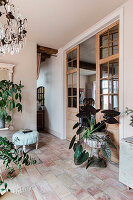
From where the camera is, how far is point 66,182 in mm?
1904

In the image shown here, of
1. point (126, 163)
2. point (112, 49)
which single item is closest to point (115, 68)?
point (112, 49)

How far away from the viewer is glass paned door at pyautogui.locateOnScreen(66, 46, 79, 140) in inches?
143

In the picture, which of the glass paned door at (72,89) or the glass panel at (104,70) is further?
the glass paned door at (72,89)

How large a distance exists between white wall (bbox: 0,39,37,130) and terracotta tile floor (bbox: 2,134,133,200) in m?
1.32

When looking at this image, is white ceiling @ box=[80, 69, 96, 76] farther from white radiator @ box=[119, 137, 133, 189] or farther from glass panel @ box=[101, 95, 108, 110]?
white radiator @ box=[119, 137, 133, 189]

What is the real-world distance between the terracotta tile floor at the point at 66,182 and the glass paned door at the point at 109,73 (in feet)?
2.18

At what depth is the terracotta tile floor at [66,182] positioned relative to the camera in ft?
5.38

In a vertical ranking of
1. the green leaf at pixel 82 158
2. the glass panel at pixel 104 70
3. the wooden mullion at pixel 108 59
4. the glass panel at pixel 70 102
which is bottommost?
the green leaf at pixel 82 158

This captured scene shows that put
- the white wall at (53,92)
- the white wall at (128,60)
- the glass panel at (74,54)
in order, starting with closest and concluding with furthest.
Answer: the white wall at (128,60) → the glass panel at (74,54) → the white wall at (53,92)

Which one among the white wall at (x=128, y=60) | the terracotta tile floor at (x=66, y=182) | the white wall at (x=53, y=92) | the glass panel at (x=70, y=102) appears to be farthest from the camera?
the white wall at (x=53, y=92)

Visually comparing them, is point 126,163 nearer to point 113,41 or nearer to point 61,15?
point 113,41

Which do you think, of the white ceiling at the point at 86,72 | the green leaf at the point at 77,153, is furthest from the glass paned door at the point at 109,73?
the white ceiling at the point at 86,72

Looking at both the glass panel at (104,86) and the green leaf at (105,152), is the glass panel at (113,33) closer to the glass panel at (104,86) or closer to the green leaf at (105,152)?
the glass panel at (104,86)

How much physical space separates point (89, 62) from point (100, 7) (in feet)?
8.78
